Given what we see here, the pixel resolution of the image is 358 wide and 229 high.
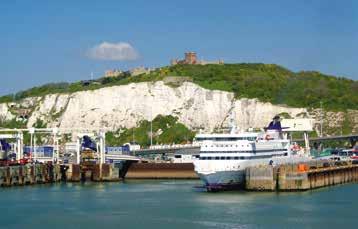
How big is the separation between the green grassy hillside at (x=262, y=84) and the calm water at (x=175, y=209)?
6764 cm

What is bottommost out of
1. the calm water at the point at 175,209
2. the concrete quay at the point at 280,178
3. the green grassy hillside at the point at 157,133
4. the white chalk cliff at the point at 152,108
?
the calm water at the point at 175,209

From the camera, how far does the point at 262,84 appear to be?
147125 mm

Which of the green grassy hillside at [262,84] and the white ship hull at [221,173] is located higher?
the green grassy hillside at [262,84]

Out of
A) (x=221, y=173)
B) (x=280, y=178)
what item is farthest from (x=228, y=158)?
(x=280, y=178)

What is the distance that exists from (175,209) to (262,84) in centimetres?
9143

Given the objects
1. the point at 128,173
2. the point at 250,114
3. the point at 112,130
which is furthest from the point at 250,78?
the point at 128,173

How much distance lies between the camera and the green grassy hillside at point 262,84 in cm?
14312

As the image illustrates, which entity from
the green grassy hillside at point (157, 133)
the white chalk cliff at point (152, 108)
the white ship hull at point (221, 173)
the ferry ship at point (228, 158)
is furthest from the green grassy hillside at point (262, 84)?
the white ship hull at point (221, 173)

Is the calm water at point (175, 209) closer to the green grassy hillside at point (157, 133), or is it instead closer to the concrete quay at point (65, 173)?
the concrete quay at point (65, 173)

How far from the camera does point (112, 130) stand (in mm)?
141750

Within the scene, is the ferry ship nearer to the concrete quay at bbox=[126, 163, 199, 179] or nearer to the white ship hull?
the white ship hull

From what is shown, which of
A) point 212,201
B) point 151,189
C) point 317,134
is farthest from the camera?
point 317,134

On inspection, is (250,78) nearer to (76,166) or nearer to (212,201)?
(76,166)

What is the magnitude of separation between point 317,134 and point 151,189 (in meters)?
63.5
